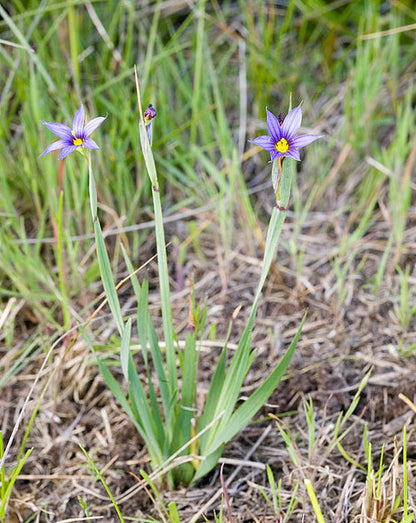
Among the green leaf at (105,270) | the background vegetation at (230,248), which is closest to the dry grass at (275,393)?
the background vegetation at (230,248)

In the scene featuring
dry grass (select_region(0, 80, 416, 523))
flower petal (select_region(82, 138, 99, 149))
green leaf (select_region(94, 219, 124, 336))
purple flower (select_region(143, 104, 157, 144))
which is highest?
purple flower (select_region(143, 104, 157, 144))

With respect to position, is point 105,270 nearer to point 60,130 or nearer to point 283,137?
point 60,130

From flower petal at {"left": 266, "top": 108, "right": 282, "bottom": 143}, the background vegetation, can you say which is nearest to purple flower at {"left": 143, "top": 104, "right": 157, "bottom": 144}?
flower petal at {"left": 266, "top": 108, "right": 282, "bottom": 143}

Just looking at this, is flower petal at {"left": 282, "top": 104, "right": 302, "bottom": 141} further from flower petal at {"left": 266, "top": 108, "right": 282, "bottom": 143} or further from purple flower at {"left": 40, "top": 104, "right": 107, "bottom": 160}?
purple flower at {"left": 40, "top": 104, "right": 107, "bottom": 160}

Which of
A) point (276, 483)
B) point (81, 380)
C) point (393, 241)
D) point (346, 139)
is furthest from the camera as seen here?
point (346, 139)

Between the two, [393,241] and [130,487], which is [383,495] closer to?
[130,487]

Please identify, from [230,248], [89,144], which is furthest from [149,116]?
[230,248]

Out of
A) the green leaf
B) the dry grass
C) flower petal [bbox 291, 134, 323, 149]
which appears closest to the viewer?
flower petal [bbox 291, 134, 323, 149]

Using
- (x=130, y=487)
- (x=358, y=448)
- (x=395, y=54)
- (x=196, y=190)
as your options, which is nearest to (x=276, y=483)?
(x=358, y=448)
